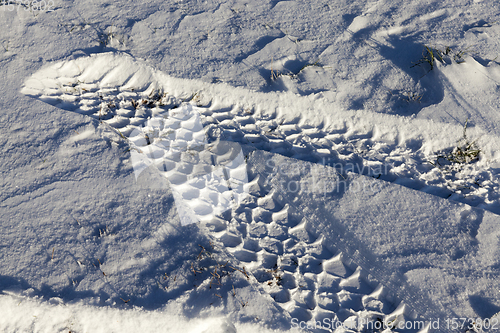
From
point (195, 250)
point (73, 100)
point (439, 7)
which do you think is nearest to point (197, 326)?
point (195, 250)

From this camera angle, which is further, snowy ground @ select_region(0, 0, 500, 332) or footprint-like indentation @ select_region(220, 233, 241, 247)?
footprint-like indentation @ select_region(220, 233, 241, 247)

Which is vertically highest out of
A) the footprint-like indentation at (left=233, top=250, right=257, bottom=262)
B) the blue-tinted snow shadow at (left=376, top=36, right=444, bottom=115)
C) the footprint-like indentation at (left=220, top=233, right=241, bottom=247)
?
the blue-tinted snow shadow at (left=376, top=36, right=444, bottom=115)

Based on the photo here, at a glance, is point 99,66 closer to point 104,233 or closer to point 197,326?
point 104,233

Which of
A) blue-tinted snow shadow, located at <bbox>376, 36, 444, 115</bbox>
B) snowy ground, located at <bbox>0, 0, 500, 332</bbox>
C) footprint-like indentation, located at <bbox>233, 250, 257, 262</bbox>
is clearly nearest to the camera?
snowy ground, located at <bbox>0, 0, 500, 332</bbox>

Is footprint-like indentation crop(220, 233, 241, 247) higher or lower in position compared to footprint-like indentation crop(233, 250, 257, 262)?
higher

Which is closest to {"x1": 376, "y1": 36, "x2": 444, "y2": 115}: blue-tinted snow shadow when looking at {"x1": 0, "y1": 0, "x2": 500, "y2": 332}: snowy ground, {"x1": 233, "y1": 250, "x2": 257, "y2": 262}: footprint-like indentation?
{"x1": 0, "y1": 0, "x2": 500, "y2": 332}: snowy ground

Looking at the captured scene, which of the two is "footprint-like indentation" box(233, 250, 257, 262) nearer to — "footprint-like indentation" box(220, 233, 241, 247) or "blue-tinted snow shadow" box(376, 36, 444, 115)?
"footprint-like indentation" box(220, 233, 241, 247)

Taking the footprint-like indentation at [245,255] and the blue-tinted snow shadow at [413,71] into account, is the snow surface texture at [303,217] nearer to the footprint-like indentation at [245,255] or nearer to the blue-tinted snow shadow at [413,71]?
the footprint-like indentation at [245,255]
